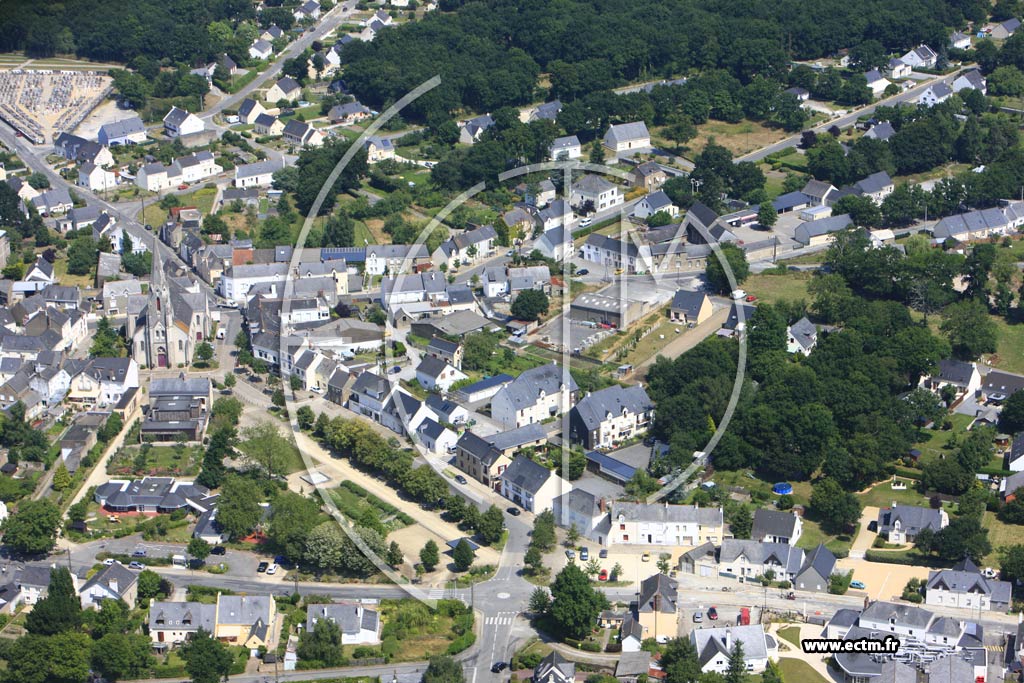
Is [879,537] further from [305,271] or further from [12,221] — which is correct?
[12,221]

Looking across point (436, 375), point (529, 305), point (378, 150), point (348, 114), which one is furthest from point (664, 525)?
point (348, 114)

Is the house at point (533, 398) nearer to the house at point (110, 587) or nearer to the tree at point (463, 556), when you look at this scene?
the tree at point (463, 556)

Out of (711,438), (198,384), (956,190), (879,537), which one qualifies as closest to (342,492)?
(198,384)

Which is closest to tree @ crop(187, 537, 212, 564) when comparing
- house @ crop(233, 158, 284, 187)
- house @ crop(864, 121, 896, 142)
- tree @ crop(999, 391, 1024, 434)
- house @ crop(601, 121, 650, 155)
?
tree @ crop(999, 391, 1024, 434)

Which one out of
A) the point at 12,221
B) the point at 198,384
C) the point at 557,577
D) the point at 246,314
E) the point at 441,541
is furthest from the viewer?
the point at 12,221

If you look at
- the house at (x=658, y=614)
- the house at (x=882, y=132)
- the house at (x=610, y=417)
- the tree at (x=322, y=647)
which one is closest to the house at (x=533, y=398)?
the house at (x=610, y=417)

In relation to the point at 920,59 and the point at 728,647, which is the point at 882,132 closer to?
the point at 920,59
